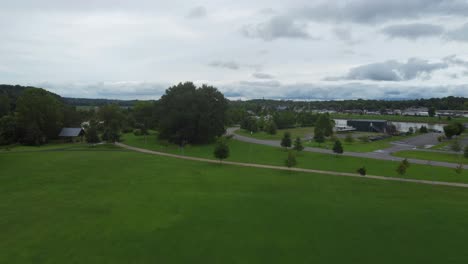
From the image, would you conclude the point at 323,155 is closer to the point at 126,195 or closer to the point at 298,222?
the point at 298,222

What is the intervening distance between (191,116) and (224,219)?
1519 inches

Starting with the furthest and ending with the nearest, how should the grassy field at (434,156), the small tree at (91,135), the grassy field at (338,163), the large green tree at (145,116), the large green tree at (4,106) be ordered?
1. the large green tree at (4,106)
2. the large green tree at (145,116)
3. the small tree at (91,135)
4. the grassy field at (434,156)
5. the grassy field at (338,163)

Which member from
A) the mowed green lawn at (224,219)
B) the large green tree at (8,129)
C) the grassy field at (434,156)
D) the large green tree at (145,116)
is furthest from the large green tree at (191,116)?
the grassy field at (434,156)

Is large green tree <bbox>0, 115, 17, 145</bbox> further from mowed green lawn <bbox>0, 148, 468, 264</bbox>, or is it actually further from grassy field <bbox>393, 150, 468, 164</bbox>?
grassy field <bbox>393, 150, 468, 164</bbox>

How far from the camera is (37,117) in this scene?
54625 millimetres

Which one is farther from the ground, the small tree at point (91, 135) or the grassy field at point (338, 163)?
the small tree at point (91, 135)

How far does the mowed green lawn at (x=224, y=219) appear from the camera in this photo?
12.7 m

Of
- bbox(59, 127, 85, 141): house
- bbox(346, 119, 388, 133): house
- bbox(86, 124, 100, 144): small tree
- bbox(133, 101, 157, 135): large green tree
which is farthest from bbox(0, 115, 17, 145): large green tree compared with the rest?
bbox(346, 119, 388, 133): house

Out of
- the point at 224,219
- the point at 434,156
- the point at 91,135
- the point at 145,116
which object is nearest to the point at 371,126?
the point at 434,156

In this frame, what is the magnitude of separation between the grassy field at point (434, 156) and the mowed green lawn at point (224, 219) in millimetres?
18104

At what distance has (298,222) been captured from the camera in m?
16.3

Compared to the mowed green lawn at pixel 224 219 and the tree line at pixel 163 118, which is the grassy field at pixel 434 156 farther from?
the tree line at pixel 163 118

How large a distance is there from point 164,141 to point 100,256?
1858 inches

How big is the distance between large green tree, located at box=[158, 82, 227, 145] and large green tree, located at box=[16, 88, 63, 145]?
2314 centimetres
